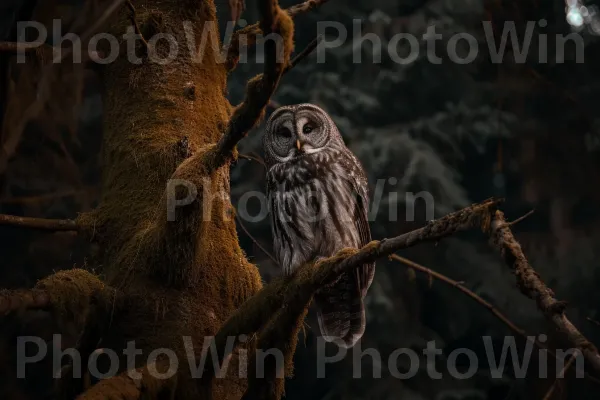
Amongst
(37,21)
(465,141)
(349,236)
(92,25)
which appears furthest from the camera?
(465,141)

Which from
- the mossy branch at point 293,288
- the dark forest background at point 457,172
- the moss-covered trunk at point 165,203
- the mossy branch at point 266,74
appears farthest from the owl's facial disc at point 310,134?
the dark forest background at point 457,172

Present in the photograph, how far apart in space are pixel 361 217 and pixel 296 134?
61 cm

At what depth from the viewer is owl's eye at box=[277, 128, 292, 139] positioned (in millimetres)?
4156

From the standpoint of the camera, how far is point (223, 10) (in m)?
7.98

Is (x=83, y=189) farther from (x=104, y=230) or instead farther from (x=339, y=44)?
(x=339, y=44)

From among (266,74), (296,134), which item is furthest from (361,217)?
(266,74)

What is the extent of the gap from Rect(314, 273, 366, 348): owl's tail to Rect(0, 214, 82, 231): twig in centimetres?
129

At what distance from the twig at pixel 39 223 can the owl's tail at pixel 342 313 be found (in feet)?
4.23

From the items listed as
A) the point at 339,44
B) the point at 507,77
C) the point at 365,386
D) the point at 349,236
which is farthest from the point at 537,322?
the point at 349,236

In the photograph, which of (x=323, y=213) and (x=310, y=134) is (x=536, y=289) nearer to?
(x=323, y=213)

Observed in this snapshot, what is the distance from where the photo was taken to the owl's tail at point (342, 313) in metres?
3.80

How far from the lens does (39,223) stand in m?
3.09

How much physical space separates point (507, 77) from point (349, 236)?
4.25 meters

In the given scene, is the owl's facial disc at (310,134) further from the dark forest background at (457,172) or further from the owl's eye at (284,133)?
the dark forest background at (457,172)
